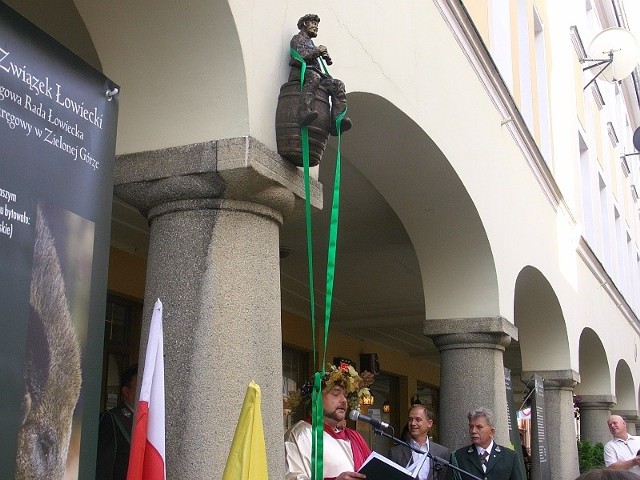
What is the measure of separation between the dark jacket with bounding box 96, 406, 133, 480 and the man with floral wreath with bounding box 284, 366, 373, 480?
90 centimetres

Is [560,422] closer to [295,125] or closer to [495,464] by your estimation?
[495,464]

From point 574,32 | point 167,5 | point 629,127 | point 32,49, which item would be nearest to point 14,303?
point 32,49

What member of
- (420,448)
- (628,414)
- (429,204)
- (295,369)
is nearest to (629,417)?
(628,414)

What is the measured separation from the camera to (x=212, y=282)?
3.60m

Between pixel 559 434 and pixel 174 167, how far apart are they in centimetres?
882

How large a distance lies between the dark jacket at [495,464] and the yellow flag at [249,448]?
3.65 m

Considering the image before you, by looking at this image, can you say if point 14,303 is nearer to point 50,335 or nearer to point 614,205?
point 50,335

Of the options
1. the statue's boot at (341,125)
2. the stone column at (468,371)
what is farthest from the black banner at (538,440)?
the statue's boot at (341,125)

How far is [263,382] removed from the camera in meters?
3.67

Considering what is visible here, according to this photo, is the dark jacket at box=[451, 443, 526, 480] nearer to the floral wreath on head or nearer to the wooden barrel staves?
the floral wreath on head

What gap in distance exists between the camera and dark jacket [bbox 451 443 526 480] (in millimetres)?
6375

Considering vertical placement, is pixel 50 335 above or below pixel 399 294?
below

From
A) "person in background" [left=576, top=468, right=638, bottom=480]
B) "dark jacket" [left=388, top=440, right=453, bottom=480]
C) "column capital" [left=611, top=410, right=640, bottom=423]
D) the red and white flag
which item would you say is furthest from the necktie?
"column capital" [left=611, top=410, right=640, bottom=423]

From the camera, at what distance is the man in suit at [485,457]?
6.39 m
